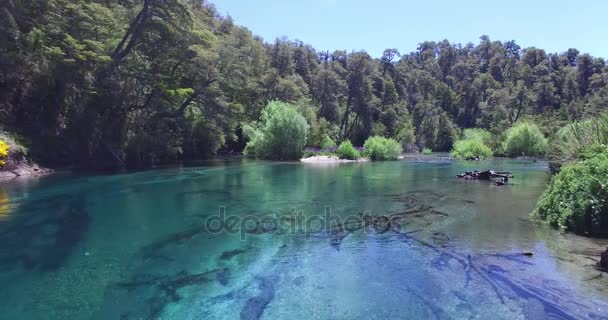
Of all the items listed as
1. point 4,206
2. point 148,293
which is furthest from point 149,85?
point 148,293

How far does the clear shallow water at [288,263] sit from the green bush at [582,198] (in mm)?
840

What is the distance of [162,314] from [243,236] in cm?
614

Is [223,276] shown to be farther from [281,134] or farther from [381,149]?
[381,149]

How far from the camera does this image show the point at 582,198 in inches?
529

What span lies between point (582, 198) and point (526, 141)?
54.4m

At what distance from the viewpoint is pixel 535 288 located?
9.03m

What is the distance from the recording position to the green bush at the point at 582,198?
13.1 meters

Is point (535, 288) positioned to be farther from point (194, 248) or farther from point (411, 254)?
point (194, 248)

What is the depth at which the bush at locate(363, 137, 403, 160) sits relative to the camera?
55.2m

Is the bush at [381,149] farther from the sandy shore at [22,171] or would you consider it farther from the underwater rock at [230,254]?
the underwater rock at [230,254]

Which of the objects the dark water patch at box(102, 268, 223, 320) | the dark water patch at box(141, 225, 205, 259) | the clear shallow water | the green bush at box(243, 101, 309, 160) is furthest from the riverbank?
the dark water patch at box(102, 268, 223, 320)

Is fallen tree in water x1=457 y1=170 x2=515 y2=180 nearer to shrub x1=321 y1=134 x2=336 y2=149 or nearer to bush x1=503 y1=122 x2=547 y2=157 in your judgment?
shrub x1=321 y1=134 x2=336 y2=149

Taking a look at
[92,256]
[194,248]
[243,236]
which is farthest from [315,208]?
[92,256]

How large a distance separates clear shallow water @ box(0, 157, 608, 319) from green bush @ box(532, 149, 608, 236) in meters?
0.84
